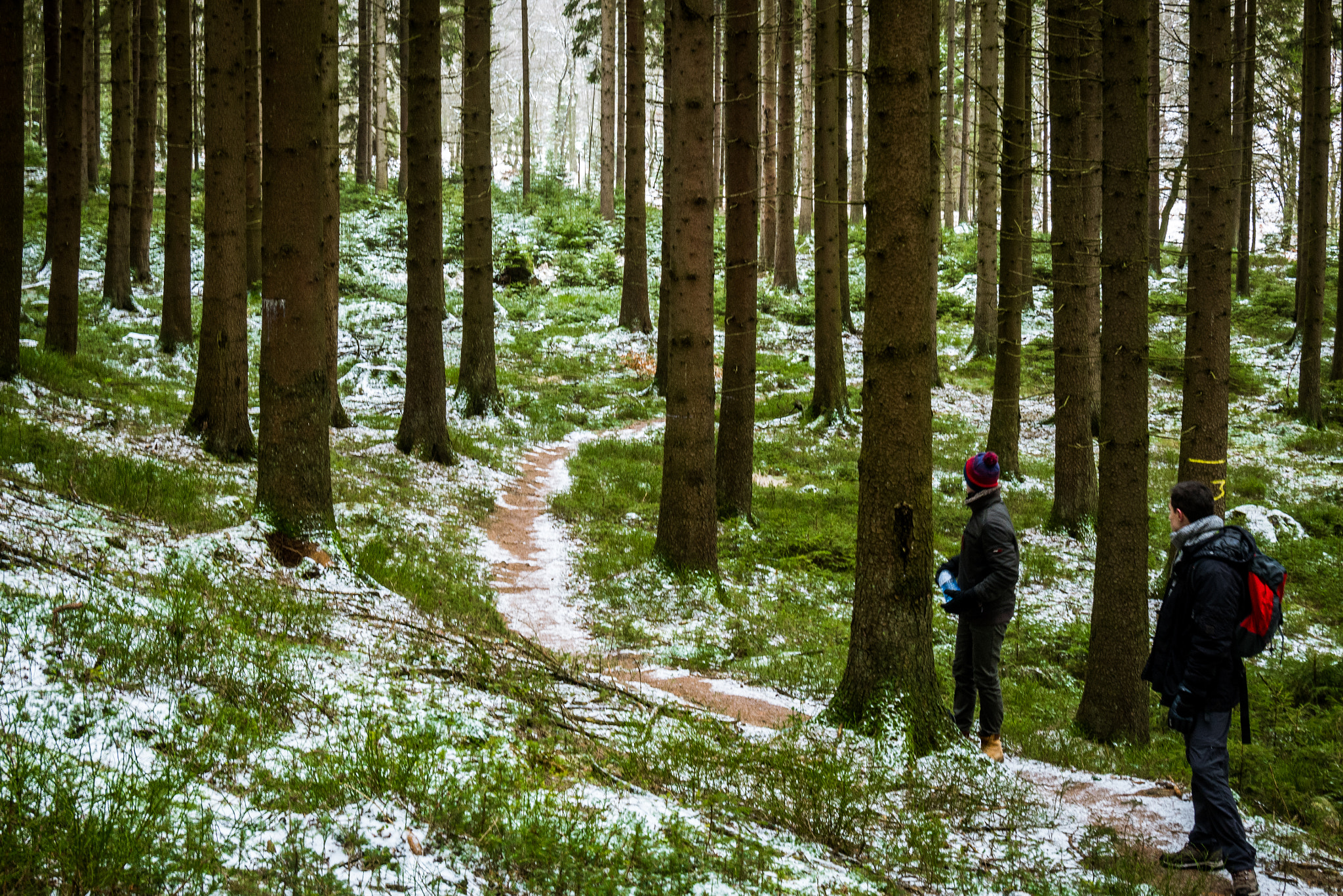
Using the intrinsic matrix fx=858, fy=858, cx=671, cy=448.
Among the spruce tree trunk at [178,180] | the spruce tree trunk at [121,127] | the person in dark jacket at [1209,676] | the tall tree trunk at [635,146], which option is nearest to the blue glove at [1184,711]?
the person in dark jacket at [1209,676]

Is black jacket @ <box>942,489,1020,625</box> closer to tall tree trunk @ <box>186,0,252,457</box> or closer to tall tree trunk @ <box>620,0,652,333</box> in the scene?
tall tree trunk @ <box>186,0,252,457</box>

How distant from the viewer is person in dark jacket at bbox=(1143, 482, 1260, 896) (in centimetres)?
445

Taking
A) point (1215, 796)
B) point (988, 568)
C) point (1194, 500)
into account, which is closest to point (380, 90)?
point (988, 568)

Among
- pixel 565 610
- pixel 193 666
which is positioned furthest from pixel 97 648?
pixel 565 610

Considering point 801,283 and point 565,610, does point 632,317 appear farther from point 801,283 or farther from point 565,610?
point 565,610

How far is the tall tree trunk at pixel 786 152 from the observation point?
727 inches

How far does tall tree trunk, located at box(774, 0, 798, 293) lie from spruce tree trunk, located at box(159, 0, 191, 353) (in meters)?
8.68

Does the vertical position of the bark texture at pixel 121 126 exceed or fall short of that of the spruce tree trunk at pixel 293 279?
it exceeds it

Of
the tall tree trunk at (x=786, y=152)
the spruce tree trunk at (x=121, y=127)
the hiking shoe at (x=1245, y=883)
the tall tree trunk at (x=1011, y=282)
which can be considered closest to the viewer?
the hiking shoe at (x=1245, y=883)

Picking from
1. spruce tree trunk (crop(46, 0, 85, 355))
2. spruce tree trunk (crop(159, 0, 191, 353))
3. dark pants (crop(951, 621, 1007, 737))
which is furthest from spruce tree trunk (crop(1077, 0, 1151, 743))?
spruce tree trunk (crop(46, 0, 85, 355))

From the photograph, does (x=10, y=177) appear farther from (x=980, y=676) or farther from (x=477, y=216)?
(x=980, y=676)

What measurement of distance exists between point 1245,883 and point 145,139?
75.4 feet

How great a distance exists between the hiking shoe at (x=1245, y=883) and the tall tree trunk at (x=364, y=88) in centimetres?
3564

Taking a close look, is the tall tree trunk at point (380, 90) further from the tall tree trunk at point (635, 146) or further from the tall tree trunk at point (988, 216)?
the tall tree trunk at point (988, 216)
